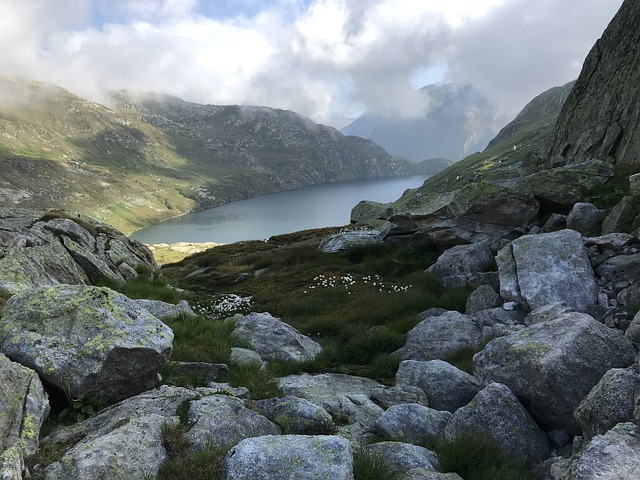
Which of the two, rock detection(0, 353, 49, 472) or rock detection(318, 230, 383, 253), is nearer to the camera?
rock detection(0, 353, 49, 472)

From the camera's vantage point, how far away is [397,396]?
920cm

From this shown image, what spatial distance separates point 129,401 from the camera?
7.13m

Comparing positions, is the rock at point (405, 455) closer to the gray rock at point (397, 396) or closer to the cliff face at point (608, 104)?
the gray rock at point (397, 396)

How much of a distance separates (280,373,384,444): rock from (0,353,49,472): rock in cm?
462

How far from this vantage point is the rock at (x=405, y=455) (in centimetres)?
587

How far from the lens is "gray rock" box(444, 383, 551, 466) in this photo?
6812 mm

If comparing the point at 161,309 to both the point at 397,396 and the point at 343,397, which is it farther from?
the point at 397,396

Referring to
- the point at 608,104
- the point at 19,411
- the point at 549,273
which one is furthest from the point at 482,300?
the point at 608,104

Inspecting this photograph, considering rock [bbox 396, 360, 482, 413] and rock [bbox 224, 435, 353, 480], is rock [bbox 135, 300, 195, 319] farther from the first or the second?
rock [bbox 224, 435, 353, 480]

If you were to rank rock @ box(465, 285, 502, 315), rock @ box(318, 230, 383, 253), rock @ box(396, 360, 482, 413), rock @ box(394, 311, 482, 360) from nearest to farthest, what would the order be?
rock @ box(396, 360, 482, 413), rock @ box(394, 311, 482, 360), rock @ box(465, 285, 502, 315), rock @ box(318, 230, 383, 253)

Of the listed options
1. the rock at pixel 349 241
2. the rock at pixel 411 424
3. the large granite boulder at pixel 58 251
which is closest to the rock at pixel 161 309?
the large granite boulder at pixel 58 251

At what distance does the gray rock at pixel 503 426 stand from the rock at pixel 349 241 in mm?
24285

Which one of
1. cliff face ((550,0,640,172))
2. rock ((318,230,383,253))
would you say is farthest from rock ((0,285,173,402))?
cliff face ((550,0,640,172))

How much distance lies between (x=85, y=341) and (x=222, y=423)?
2.99 m
